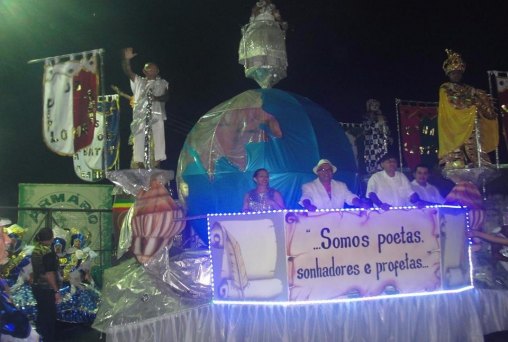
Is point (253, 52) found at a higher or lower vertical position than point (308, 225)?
higher

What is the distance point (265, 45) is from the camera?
33.1ft

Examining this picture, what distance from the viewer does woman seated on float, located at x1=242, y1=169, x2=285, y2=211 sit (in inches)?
287

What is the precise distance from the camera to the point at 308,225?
6.22 meters

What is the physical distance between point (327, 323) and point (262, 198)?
193 centimetres

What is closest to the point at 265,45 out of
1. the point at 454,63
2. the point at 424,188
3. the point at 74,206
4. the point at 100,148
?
the point at 454,63

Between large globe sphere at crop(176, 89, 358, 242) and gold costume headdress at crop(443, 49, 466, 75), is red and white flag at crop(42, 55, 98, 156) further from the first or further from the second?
gold costume headdress at crop(443, 49, 466, 75)

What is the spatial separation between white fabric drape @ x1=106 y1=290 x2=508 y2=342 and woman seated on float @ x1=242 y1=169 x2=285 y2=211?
1.46 m

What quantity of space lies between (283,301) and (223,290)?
0.77 meters

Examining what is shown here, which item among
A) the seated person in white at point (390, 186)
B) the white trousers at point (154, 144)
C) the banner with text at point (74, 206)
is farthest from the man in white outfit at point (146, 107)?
the banner with text at point (74, 206)

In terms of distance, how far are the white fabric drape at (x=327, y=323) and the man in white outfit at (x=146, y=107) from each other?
2.55m

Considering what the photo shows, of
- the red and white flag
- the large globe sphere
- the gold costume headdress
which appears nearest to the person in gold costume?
the gold costume headdress

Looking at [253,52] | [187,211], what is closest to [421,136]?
[253,52]

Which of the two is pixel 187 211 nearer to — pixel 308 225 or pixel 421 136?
pixel 308 225

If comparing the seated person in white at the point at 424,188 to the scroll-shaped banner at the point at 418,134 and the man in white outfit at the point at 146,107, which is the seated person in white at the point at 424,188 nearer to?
the man in white outfit at the point at 146,107
